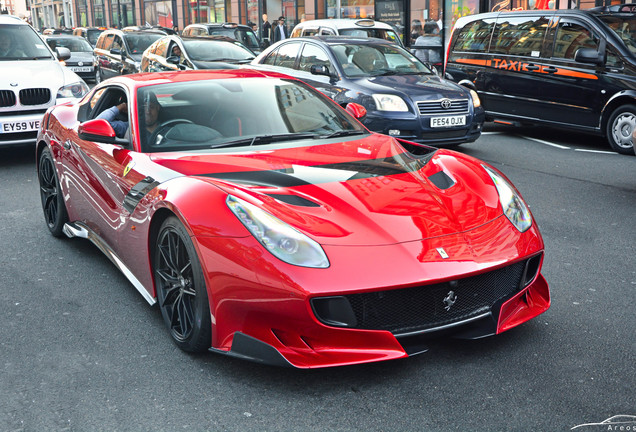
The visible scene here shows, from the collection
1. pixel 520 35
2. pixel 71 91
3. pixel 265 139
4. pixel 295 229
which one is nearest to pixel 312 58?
pixel 520 35

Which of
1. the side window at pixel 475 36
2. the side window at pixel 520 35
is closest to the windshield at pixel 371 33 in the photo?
the side window at pixel 475 36

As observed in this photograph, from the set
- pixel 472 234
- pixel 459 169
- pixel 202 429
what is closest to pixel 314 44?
pixel 459 169

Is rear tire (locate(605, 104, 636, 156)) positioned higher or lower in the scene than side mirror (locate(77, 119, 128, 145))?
lower

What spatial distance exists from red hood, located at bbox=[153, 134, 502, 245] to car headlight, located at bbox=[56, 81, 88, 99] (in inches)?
224

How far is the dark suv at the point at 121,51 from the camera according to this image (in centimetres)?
1733

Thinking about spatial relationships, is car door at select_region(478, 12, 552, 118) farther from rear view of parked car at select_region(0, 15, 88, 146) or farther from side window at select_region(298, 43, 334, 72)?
rear view of parked car at select_region(0, 15, 88, 146)

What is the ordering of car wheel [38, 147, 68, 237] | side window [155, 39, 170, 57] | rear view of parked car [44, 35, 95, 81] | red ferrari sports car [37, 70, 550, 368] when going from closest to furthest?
red ferrari sports car [37, 70, 550, 368], car wheel [38, 147, 68, 237], side window [155, 39, 170, 57], rear view of parked car [44, 35, 95, 81]

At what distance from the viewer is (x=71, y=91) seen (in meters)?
9.16

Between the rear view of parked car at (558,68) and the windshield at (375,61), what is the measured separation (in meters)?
1.41

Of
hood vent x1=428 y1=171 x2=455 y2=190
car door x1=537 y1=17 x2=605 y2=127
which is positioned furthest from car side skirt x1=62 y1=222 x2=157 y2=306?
car door x1=537 y1=17 x2=605 y2=127

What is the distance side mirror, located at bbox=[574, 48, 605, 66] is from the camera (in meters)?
9.45

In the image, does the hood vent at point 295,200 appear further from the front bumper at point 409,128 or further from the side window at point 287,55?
the side window at point 287,55

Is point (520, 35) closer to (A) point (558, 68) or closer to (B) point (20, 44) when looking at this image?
(A) point (558, 68)

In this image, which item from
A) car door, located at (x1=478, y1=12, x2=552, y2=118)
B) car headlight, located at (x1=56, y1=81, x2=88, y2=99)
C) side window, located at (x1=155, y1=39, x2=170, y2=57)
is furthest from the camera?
side window, located at (x1=155, y1=39, x2=170, y2=57)
